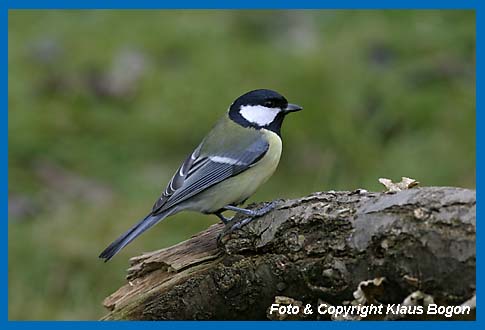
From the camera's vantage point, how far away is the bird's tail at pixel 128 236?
2791mm

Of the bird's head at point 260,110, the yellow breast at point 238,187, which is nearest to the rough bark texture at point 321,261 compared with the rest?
the yellow breast at point 238,187

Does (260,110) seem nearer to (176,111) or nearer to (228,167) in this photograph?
(228,167)

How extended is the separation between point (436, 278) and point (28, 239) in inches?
98.6

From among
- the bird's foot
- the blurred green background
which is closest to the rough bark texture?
the bird's foot

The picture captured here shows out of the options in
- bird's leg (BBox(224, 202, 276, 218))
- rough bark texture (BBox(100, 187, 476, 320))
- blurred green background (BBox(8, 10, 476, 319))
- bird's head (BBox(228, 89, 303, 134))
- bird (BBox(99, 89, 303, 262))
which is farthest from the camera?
blurred green background (BBox(8, 10, 476, 319))

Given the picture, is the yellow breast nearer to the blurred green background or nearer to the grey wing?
the grey wing

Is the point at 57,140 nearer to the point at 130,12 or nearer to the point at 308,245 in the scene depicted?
the point at 130,12

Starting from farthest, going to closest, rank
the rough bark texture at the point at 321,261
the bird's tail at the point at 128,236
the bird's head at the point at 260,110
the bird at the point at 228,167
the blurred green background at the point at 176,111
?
the blurred green background at the point at 176,111
the bird's head at the point at 260,110
the bird at the point at 228,167
the bird's tail at the point at 128,236
the rough bark texture at the point at 321,261

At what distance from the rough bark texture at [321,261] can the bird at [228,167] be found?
21 centimetres

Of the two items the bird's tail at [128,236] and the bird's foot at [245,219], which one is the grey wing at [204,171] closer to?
the bird's tail at [128,236]

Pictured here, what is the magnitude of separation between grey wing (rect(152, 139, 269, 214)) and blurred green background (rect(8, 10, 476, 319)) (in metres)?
0.88

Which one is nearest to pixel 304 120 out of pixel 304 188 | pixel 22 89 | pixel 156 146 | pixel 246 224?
pixel 304 188

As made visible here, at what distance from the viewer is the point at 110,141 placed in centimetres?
479

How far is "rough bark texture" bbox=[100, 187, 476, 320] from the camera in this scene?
2.11 metres
